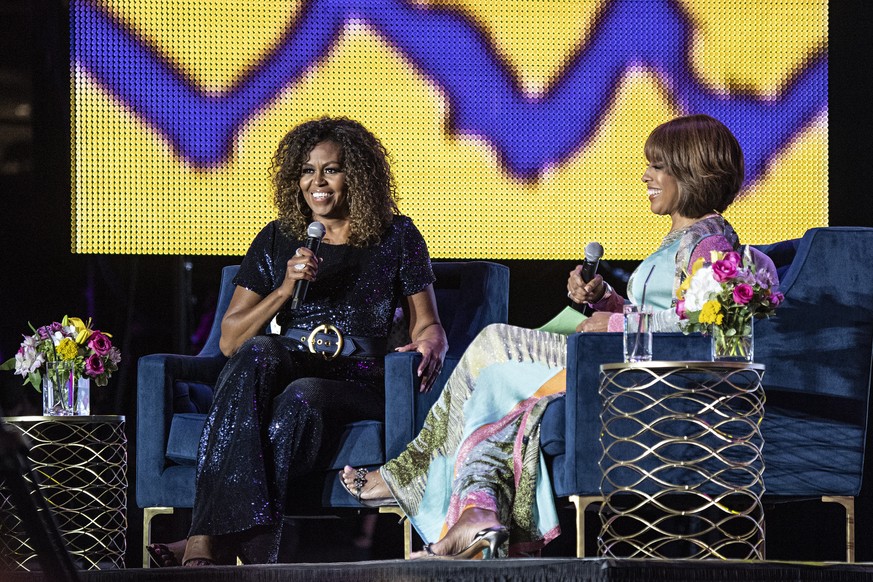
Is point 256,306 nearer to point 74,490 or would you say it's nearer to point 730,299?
point 74,490

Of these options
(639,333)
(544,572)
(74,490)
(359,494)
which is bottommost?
(74,490)

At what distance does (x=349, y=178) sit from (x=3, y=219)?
62.0 inches

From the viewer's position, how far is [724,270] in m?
2.54

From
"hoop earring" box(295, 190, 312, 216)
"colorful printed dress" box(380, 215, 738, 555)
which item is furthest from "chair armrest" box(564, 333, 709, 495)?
"hoop earring" box(295, 190, 312, 216)

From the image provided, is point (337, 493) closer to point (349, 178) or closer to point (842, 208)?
point (349, 178)

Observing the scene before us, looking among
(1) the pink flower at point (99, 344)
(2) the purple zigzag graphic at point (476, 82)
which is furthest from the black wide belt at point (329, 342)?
(2) the purple zigzag graphic at point (476, 82)

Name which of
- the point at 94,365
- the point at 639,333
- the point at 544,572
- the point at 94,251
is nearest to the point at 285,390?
the point at 94,365

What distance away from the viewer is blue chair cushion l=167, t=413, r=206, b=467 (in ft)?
10.3

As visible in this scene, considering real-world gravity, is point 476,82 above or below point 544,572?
above

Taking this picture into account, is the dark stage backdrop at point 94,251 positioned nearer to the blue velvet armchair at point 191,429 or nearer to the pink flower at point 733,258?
the blue velvet armchair at point 191,429

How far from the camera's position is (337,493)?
302cm

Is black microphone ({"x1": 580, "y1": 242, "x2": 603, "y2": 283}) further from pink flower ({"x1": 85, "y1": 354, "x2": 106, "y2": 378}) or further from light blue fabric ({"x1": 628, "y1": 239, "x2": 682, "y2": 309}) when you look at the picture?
pink flower ({"x1": 85, "y1": 354, "x2": 106, "y2": 378})

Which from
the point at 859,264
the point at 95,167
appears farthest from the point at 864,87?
the point at 95,167

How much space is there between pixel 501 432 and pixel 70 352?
132cm
